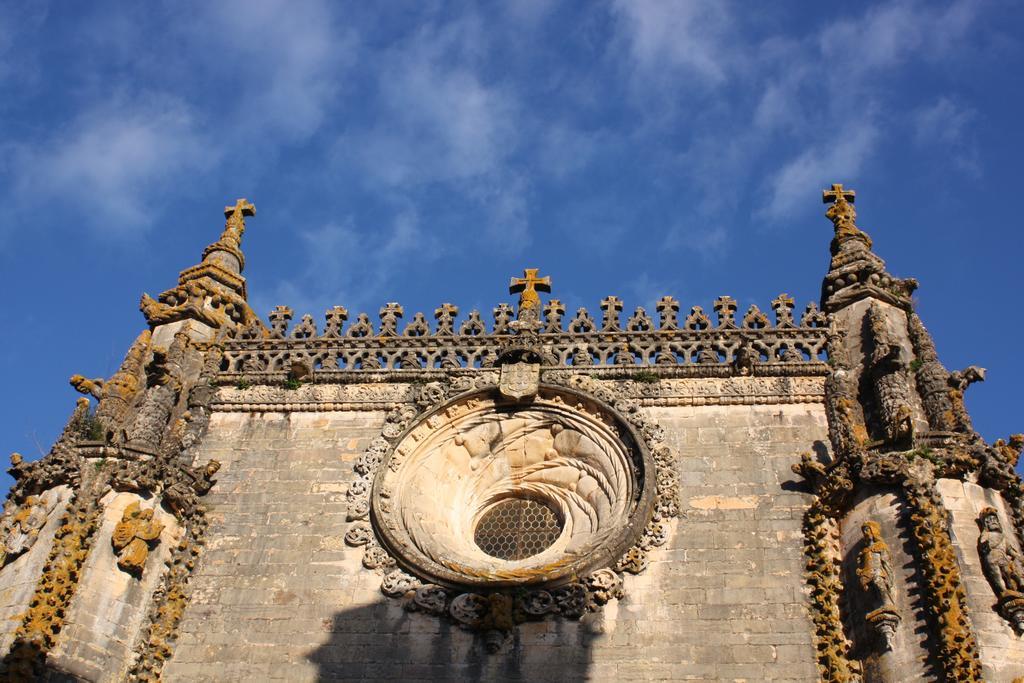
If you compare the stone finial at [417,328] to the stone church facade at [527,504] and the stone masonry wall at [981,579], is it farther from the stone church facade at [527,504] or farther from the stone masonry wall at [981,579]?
the stone masonry wall at [981,579]

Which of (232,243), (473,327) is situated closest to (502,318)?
(473,327)

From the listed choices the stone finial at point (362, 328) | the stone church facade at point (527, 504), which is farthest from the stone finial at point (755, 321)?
the stone finial at point (362, 328)

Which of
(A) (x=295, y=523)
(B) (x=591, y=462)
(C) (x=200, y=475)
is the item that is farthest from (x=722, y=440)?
(C) (x=200, y=475)

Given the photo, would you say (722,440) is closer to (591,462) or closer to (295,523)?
(591,462)

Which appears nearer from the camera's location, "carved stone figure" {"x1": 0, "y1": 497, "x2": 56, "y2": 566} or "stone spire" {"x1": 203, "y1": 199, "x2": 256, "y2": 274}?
"carved stone figure" {"x1": 0, "y1": 497, "x2": 56, "y2": 566}

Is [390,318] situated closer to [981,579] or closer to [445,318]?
[445,318]

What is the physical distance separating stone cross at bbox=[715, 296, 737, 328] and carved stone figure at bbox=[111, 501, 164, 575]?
8202 mm

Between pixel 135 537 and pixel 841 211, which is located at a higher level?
pixel 841 211

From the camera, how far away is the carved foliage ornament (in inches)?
550

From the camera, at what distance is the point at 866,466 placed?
13781mm

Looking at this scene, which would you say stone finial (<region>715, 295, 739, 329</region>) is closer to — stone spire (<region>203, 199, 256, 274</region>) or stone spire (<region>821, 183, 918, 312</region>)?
stone spire (<region>821, 183, 918, 312</region>)

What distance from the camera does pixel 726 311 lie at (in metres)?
17.3

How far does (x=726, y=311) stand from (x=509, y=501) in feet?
13.9

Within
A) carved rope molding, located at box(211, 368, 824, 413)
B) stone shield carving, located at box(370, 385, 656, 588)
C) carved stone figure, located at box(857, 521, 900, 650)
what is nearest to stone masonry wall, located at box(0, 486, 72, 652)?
carved rope molding, located at box(211, 368, 824, 413)
